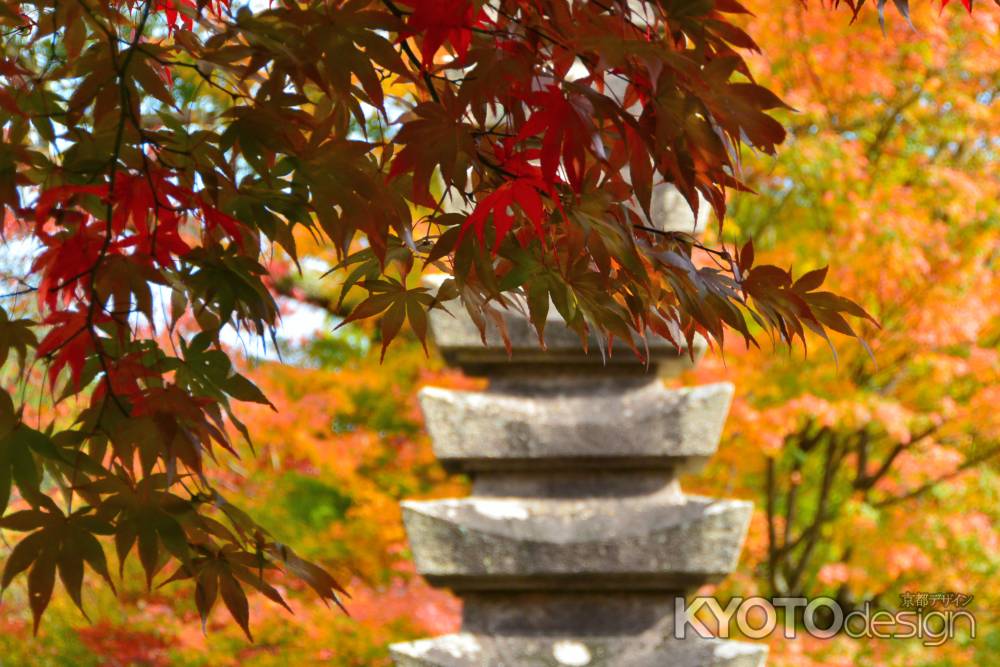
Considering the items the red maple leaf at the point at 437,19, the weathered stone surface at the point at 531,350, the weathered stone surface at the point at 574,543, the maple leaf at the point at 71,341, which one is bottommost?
the weathered stone surface at the point at 574,543

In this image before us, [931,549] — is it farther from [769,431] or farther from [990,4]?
[990,4]

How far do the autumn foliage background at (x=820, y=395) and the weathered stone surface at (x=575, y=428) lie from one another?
2.17 m

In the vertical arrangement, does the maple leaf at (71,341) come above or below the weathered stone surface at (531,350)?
above

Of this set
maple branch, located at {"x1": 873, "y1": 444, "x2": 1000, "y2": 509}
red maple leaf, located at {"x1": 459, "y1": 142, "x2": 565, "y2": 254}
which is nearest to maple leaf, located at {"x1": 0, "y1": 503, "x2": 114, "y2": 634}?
red maple leaf, located at {"x1": 459, "y1": 142, "x2": 565, "y2": 254}

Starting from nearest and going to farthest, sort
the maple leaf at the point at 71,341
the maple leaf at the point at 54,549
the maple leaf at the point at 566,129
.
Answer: the maple leaf at the point at 566,129
the maple leaf at the point at 54,549
the maple leaf at the point at 71,341

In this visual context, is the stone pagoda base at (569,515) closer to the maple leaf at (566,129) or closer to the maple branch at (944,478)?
the maple leaf at (566,129)

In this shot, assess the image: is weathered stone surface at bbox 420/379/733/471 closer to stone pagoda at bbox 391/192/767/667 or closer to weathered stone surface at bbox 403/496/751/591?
stone pagoda at bbox 391/192/767/667

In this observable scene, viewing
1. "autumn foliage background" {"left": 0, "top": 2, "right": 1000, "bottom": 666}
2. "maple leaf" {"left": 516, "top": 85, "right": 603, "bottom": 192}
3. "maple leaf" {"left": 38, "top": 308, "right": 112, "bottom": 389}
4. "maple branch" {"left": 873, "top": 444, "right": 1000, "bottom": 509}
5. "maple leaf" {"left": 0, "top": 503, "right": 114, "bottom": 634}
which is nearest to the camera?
"maple leaf" {"left": 516, "top": 85, "right": 603, "bottom": 192}

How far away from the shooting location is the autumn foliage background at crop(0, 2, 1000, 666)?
5238 mm

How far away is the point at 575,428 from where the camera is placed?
3.07 metres

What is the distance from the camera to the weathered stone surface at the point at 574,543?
3008 millimetres

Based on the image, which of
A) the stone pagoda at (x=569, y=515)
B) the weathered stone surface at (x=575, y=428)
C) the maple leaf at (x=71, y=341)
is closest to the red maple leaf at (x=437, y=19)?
the maple leaf at (x=71, y=341)

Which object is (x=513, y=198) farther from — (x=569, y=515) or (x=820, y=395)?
(x=820, y=395)

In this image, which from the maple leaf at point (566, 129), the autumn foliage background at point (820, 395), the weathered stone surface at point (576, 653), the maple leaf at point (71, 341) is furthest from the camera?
the autumn foliage background at point (820, 395)
